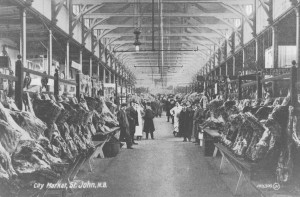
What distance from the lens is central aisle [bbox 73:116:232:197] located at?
274 inches

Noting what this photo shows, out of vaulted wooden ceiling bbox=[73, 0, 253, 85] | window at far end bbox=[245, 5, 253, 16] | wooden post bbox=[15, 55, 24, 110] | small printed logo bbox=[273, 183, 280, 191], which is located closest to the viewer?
small printed logo bbox=[273, 183, 280, 191]

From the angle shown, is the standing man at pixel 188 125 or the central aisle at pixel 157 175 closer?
the central aisle at pixel 157 175

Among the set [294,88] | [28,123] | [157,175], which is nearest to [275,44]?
[157,175]

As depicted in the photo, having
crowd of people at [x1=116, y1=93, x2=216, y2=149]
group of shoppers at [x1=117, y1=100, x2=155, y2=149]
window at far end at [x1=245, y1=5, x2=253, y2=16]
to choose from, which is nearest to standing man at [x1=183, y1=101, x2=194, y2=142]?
crowd of people at [x1=116, y1=93, x2=216, y2=149]

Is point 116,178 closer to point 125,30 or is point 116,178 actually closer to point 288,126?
point 288,126

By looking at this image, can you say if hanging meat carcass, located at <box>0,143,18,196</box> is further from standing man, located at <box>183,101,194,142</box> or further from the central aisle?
standing man, located at <box>183,101,194,142</box>

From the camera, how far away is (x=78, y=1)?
1507 centimetres

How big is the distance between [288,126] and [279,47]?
8529 mm

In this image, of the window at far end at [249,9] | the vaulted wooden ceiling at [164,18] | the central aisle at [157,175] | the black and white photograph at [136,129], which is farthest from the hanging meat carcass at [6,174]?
the window at far end at [249,9]

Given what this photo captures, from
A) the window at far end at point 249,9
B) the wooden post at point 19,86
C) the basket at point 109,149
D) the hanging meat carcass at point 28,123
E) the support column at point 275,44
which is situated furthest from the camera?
the window at far end at point 249,9

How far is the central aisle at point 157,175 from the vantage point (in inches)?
274

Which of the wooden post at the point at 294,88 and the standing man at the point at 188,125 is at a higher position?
the wooden post at the point at 294,88

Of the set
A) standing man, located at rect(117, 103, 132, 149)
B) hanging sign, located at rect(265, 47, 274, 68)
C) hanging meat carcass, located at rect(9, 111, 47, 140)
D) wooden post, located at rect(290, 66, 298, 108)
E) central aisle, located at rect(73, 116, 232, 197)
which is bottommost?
central aisle, located at rect(73, 116, 232, 197)

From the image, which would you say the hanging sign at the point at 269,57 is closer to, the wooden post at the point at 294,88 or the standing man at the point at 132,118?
the standing man at the point at 132,118
